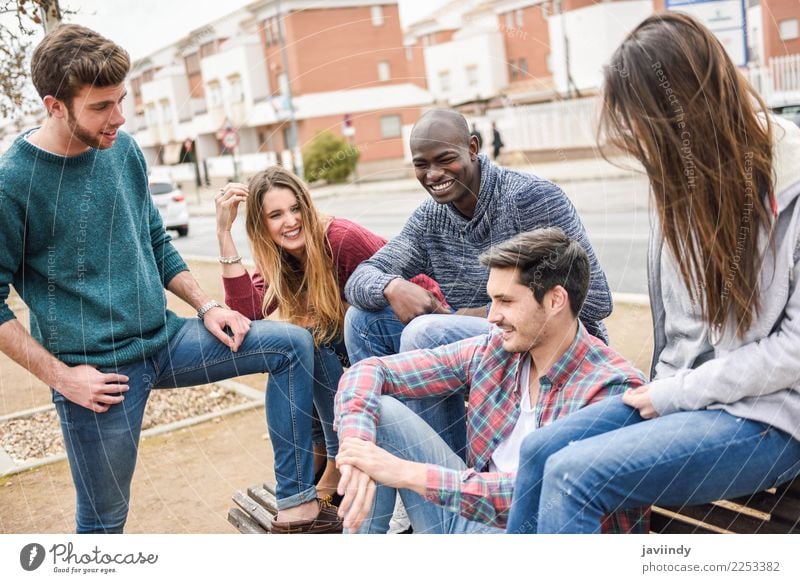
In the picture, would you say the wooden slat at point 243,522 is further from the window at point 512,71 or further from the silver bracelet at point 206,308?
the window at point 512,71

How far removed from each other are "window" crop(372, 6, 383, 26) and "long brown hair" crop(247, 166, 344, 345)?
18.8 inches

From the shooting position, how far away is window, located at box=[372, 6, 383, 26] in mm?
2344

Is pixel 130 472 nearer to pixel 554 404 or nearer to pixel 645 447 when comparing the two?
pixel 554 404

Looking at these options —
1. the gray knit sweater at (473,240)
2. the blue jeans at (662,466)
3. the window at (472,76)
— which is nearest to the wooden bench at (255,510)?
the gray knit sweater at (473,240)

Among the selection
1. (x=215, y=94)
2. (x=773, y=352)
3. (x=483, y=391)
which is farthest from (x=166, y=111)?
(x=773, y=352)

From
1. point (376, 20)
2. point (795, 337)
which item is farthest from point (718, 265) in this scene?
point (376, 20)

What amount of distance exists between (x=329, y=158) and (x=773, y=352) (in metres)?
1.42

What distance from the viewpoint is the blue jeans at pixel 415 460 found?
1.91 metres

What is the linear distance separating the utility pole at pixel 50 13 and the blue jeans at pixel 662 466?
1.80m

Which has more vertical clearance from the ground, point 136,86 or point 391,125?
point 136,86

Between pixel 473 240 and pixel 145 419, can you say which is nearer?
pixel 473 240

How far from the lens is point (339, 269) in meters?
2.52

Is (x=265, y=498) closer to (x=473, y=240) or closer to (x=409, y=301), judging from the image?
(x=409, y=301)

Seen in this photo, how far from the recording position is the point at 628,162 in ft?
6.19
